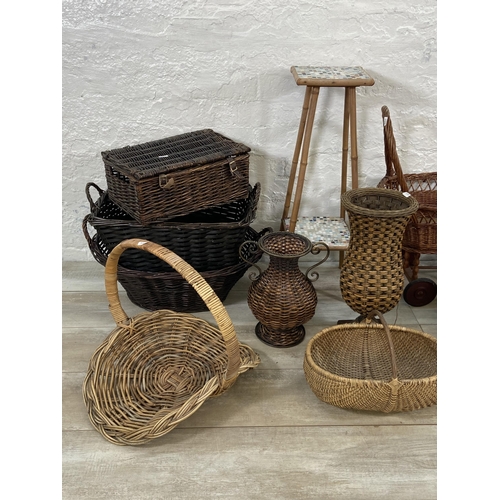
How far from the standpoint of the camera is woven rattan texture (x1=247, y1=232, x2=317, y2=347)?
2.19 meters

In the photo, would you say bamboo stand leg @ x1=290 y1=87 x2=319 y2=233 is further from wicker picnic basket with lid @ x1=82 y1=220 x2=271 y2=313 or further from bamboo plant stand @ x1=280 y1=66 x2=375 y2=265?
wicker picnic basket with lid @ x1=82 y1=220 x2=271 y2=313

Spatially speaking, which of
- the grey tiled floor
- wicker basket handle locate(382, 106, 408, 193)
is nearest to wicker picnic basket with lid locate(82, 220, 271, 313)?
the grey tiled floor

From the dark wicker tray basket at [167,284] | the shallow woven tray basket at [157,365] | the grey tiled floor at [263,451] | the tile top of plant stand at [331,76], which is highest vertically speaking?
the tile top of plant stand at [331,76]

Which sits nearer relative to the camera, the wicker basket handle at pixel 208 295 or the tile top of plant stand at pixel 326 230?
the wicker basket handle at pixel 208 295

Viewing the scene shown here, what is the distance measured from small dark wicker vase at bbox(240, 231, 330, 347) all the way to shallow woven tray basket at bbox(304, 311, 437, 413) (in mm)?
132

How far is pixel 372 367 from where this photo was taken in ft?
7.05

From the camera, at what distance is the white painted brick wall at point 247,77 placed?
99.1 inches

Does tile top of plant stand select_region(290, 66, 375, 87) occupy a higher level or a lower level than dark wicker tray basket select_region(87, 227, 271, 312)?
higher

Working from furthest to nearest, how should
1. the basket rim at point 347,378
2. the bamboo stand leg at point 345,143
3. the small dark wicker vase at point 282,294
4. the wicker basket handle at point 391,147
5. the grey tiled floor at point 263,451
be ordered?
the bamboo stand leg at point 345,143, the wicker basket handle at point 391,147, the small dark wicker vase at point 282,294, the basket rim at point 347,378, the grey tiled floor at point 263,451

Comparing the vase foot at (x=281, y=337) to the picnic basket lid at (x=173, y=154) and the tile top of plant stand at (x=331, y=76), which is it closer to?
the picnic basket lid at (x=173, y=154)

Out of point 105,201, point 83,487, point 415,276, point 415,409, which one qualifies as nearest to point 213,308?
point 83,487

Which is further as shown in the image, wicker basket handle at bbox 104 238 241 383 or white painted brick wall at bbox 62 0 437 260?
white painted brick wall at bbox 62 0 437 260

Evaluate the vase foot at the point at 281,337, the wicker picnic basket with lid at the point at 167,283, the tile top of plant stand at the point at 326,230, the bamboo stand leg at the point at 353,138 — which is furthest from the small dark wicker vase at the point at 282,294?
the bamboo stand leg at the point at 353,138

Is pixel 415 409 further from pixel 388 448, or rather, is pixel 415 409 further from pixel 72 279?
pixel 72 279
